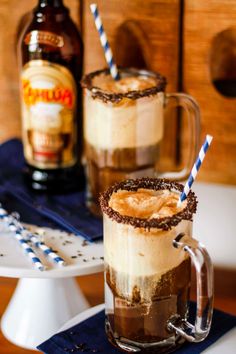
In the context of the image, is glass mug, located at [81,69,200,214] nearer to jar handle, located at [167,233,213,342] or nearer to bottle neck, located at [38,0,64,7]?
bottle neck, located at [38,0,64,7]

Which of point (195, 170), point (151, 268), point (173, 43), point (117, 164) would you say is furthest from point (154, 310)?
point (173, 43)

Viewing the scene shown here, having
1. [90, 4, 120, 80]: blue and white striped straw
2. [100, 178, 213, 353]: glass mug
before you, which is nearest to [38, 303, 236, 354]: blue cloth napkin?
[100, 178, 213, 353]: glass mug

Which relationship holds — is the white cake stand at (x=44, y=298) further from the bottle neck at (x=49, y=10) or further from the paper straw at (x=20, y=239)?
the bottle neck at (x=49, y=10)

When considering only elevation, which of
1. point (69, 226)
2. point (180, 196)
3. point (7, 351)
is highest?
point (180, 196)

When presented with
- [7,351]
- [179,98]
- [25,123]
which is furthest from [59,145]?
[7,351]

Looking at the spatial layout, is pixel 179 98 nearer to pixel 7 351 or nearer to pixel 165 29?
pixel 165 29

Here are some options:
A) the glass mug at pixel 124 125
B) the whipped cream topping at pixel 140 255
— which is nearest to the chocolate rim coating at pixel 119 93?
the glass mug at pixel 124 125
